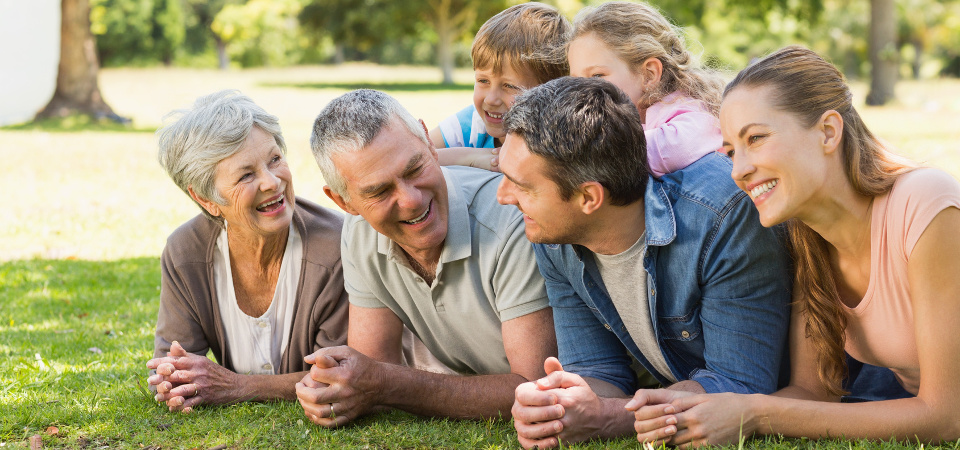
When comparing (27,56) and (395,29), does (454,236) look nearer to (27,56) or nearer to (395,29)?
(27,56)

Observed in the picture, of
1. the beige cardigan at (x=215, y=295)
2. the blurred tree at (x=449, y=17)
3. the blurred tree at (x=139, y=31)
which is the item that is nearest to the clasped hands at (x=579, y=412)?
the beige cardigan at (x=215, y=295)

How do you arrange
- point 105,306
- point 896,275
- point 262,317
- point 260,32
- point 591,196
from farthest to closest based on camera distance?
point 260,32 → point 105,306 → point 262,317 → point 591,196 → point 896,275

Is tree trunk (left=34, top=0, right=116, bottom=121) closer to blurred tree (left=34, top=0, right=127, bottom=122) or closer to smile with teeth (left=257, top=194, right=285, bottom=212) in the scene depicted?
blurred tree (left=34, top=0, right=127, bottom=122)

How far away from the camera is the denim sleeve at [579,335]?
347cm

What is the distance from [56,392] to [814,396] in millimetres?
3517

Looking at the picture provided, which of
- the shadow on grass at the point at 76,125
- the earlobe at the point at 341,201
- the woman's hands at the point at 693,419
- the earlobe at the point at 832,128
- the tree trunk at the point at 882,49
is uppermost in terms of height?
the tree trunk at the point at 882,49

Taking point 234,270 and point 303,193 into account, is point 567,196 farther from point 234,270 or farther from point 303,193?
point 303,193

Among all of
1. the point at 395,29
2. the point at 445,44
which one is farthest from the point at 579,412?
the point at 395,29

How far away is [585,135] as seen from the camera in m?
3.02

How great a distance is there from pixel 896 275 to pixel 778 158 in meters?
0.62

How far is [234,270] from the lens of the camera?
4.30m

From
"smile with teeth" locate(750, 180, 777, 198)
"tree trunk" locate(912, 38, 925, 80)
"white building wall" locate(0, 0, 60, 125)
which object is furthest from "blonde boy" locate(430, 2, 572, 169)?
"tree trunk" locate(912, 38, 925, 80)

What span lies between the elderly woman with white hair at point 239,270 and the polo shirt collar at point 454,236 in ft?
1.70

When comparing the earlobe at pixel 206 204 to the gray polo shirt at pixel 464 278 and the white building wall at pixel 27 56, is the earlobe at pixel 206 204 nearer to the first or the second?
the gray polo shirt at pixel 464 278
